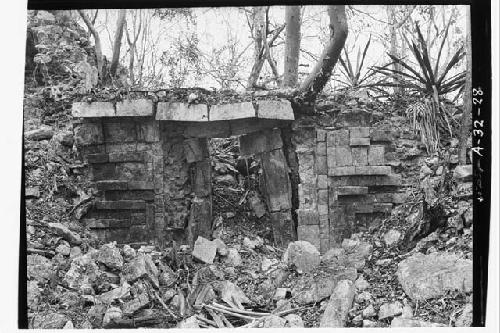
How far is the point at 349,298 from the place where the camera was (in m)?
6.16

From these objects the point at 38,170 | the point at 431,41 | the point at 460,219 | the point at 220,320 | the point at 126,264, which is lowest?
the point at 220,320

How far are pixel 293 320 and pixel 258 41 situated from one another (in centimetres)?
230

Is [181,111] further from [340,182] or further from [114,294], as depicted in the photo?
[114,294]

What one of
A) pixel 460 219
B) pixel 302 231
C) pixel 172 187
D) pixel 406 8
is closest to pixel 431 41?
pixel 406 8

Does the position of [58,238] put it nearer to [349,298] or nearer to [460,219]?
[349,298]

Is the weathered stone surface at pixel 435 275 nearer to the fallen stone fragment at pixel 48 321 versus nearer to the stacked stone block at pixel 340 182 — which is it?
the stacked stone block at pixel 340 182

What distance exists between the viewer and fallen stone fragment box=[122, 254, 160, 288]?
6250mm

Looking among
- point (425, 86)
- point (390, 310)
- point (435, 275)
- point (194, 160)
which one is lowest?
point (390, 310)

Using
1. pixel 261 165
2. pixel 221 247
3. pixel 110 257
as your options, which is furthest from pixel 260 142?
pixel 110 257

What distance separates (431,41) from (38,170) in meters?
3.40

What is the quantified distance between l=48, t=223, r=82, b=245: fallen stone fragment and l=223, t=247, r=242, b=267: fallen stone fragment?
48.3 inches

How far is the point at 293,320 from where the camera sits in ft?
20.0

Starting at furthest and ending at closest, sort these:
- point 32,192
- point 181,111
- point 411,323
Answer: point 181,111, point 32,192, point 411,323

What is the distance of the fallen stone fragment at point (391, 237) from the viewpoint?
6359 mm
